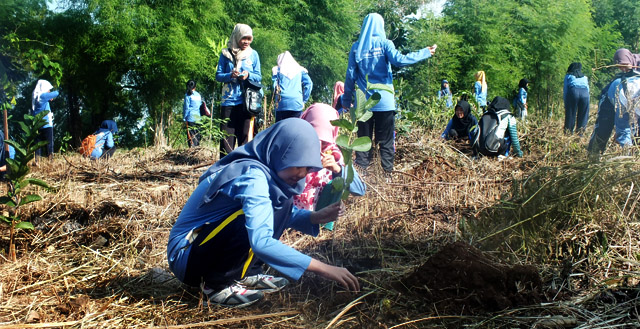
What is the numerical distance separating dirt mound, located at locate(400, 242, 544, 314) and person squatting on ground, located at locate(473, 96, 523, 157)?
4.60m

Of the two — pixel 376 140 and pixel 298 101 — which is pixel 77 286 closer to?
pixel 376 140

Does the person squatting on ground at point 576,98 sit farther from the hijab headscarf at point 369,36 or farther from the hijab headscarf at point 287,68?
the hijab headscarf at point 287,68

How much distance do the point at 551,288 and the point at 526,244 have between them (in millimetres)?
502

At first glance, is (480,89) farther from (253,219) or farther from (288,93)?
(253,219)

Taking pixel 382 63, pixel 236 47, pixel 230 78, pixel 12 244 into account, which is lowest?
pixel 12 244

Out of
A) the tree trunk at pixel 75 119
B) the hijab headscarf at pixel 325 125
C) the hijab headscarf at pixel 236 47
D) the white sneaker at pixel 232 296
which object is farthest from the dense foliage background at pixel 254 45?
the white sneaker at pixel 232 296

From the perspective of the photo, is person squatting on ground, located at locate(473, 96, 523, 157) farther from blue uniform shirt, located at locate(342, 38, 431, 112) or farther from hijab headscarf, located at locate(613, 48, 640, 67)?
blue uniform shirt, located at locate(342, 38, 431, 112)

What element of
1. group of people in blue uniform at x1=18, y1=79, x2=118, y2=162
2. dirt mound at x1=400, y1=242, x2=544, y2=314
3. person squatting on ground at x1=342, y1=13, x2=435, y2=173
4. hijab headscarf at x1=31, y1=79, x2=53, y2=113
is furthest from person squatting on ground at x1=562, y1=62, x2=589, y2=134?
hijab headscarf at x1=31, y1=79, x2=53, y2=113

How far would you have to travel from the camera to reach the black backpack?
6898 millimetres

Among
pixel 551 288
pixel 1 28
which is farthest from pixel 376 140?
pixel 1 28

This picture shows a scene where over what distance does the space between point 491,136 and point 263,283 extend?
491 centimetres

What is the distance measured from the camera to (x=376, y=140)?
5.54 m

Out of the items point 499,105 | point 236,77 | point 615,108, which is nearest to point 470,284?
point 615,108

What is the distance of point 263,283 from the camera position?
2820 mm
